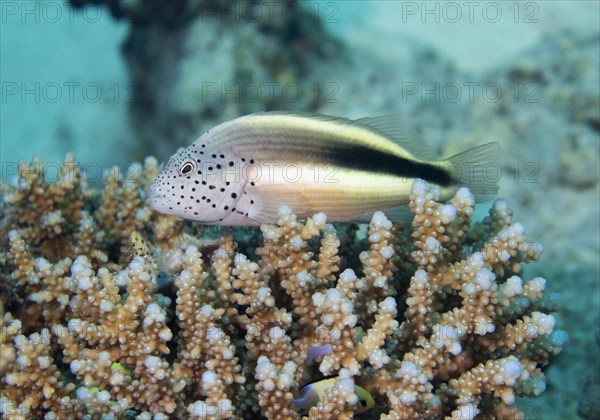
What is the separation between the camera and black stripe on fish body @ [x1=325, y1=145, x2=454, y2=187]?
9.57ft

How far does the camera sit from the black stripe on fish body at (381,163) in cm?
292

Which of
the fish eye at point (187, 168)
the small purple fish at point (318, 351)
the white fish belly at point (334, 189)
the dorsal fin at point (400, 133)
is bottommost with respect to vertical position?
the small purple fish at point (318, 351)

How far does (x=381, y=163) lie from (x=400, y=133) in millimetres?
218

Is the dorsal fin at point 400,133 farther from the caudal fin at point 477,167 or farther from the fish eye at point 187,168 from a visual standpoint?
the fish eye at point 187,168

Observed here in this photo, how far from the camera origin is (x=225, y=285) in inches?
104

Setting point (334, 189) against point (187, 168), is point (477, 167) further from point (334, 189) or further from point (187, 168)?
point (187, 168)

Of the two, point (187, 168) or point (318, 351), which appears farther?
point (187, 168)

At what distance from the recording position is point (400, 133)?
3.01m

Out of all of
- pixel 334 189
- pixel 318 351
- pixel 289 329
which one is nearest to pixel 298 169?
pixel 334 189

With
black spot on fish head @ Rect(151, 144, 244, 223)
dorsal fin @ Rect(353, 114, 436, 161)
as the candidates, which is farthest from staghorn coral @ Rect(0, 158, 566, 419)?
dorsal fin @ Rect(353, 114, 436, 161)

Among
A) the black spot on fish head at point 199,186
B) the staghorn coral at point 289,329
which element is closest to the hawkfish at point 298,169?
the black spot on fish head at point 199,186

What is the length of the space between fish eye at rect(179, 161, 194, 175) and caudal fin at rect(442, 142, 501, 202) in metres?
1.41

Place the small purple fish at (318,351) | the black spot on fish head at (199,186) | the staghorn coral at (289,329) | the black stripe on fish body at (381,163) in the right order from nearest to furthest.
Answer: the staghorn coral at (289,329)
the small purple fish at (318,351)
the black spot on fish head at (199,186)
the black stripe on fish body at (381,163)

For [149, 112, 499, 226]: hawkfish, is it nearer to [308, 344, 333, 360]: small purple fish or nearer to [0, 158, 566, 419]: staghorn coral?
[0, 158, 566, 419]: staghorn coral
